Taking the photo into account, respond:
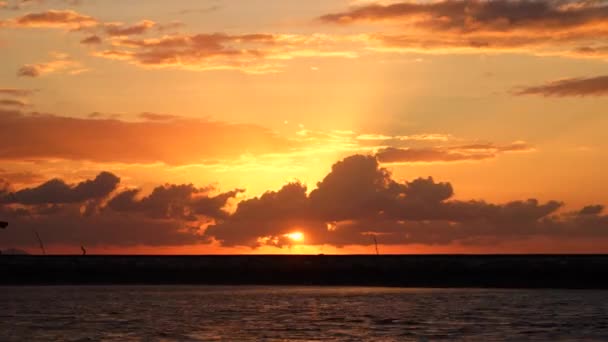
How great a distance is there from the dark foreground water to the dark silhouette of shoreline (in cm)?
1616

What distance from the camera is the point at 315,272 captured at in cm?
13850

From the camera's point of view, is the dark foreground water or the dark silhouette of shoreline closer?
the dark foreground water

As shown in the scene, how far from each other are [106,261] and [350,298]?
59.7 meters

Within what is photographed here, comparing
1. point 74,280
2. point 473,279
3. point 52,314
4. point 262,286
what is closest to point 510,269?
point 473,279

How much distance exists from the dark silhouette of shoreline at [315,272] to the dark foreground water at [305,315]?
53.0 ft

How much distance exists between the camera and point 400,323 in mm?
69688

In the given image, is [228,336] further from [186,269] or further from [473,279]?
[186,269]

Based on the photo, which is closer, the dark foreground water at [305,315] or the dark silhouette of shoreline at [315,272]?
the dark foreground water at [305,315]

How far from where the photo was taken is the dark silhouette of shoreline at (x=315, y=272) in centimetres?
12344

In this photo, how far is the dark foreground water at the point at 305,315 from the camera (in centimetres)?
6234

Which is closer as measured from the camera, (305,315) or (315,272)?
(305,315)

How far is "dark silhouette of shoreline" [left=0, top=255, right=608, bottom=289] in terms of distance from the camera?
123 m

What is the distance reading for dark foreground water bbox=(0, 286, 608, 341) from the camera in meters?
62.3

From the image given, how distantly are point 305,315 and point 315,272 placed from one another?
6252 centimetres
